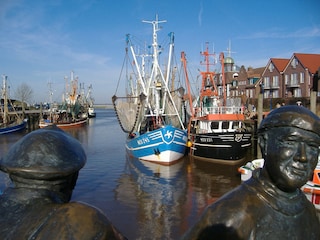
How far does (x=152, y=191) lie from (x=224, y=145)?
7762mm

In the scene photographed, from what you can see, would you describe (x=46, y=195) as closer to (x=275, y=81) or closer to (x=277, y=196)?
(x=277, y=196)

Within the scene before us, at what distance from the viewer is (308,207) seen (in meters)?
1.66

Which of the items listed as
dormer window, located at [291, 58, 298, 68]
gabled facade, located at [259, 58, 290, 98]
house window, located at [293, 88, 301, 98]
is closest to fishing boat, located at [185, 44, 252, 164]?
house window, located at [293, 88, 301, 98]

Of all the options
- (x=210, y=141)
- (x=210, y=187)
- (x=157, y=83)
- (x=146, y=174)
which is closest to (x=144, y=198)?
(x=210, y=187)

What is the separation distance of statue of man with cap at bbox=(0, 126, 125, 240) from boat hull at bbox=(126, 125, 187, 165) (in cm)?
1904

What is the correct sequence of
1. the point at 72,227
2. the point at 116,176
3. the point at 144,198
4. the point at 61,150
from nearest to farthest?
the point at 72,227
the point at 61,150
the point at 144,198
the point at 116,176

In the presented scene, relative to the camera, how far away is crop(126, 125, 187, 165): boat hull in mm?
20656

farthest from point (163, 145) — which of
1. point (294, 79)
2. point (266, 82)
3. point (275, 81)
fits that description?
point (266, 82)

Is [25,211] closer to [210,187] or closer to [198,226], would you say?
[198,226]

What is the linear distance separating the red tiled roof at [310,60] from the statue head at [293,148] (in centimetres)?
4716

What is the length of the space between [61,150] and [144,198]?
12725 millimetres

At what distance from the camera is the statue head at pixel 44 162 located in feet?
4.40

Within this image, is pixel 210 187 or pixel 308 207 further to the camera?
pixel 210 187

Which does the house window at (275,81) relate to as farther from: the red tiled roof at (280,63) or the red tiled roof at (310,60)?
the red tiled roof at (310,60)
